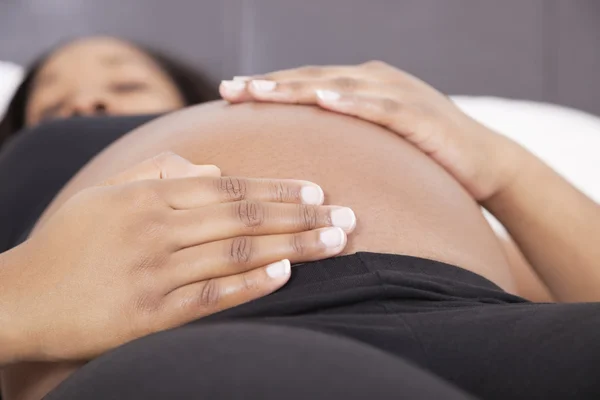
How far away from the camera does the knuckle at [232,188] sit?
0.61 metres

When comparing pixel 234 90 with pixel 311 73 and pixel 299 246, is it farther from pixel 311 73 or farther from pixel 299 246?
pixel 299 246

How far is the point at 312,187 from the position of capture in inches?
25.0

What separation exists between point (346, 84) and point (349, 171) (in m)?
0.19

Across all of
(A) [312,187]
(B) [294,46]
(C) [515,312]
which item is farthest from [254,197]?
(B) [294,46]

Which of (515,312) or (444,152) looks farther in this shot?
(444,152)

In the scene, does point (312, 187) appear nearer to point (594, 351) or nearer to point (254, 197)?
point (254, 197)

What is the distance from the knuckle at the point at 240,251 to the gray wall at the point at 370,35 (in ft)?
4.70

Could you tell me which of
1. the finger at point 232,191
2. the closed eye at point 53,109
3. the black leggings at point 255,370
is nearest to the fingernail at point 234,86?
the finger at point 232,191

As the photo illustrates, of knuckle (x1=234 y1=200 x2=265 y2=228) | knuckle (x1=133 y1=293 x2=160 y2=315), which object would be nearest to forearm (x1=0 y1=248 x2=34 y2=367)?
Answer: knuckle (x1=133 y1=293 x2=160 y2=315)

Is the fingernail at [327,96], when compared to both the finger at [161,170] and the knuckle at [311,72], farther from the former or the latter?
the finger at [161,170]

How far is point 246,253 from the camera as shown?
567 millimetres

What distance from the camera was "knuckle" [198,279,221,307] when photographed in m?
0.55

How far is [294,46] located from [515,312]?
1553 millimetres

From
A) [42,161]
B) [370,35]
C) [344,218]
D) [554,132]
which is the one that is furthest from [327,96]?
[370,35]
